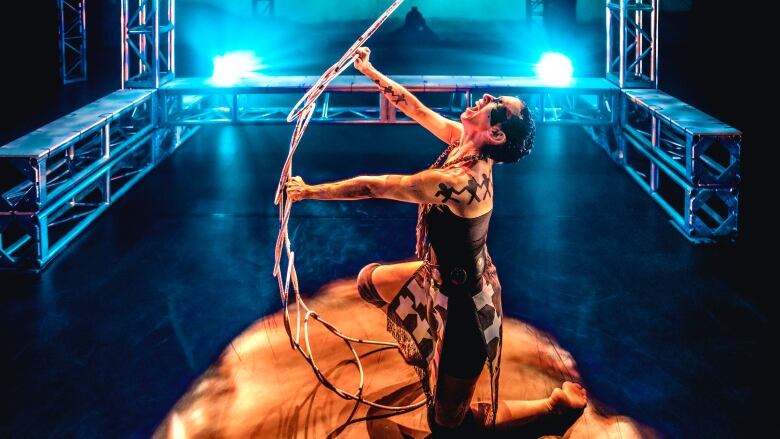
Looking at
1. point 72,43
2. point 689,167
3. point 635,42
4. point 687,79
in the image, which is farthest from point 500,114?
point 72,43

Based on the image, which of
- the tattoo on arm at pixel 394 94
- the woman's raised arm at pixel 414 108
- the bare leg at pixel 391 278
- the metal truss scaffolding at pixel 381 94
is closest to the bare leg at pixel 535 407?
the bare leg at pixel 391 278

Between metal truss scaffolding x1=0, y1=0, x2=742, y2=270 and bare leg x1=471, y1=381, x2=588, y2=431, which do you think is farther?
metal truss scaffolding x1=0, y1=0, x2=742, y2=270

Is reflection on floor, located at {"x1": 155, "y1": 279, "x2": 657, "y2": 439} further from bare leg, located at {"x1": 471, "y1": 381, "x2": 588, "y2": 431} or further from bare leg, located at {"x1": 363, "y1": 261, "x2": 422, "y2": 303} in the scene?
bare leg, located at {"x1": 363, "y1": 261, "x2": 422, "y2": 303}

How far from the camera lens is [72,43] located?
34.7ft

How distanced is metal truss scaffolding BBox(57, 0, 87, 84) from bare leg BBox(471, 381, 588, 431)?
8.69m

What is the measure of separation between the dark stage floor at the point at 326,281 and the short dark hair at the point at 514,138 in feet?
4.96

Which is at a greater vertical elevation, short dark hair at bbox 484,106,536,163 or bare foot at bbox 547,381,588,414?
short dark hair at bbox 484,106,536,163

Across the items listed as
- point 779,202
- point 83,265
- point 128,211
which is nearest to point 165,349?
point 83,265

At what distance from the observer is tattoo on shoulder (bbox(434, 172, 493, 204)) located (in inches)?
99.6

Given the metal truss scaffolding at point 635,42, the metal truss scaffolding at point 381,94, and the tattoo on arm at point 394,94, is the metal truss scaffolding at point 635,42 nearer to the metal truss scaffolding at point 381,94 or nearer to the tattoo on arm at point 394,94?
the metal truss scaffolding at point 381,94

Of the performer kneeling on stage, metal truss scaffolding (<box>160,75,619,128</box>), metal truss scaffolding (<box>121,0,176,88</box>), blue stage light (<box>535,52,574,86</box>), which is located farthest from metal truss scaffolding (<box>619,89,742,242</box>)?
metal truss scaffolding (<box>121,0,176,88</box>)

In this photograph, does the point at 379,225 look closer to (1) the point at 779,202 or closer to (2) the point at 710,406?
(2) the point at 710,406

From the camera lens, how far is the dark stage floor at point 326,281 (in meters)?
3.41

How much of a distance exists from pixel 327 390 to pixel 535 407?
1.06 m
